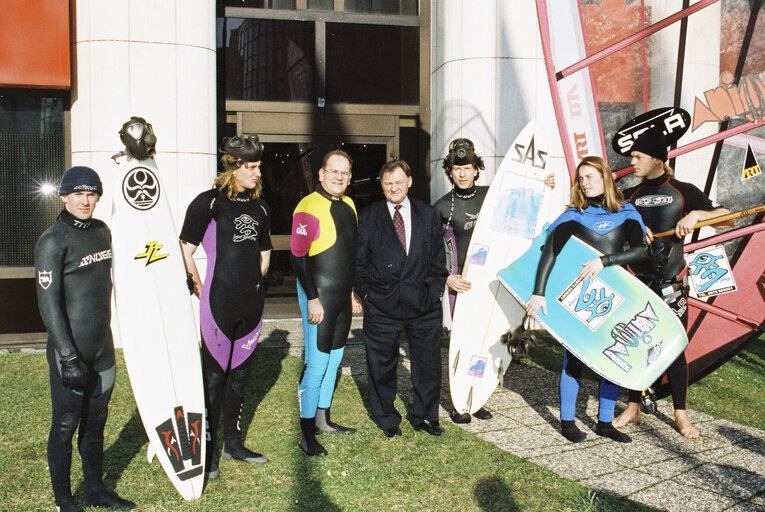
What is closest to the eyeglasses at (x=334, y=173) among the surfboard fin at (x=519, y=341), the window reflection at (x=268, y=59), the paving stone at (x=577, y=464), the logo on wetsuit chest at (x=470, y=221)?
the logo on wetsuit chest at (x=470, y=221)

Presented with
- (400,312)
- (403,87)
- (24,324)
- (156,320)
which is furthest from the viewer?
(403,87)

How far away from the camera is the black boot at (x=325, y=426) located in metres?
4.04

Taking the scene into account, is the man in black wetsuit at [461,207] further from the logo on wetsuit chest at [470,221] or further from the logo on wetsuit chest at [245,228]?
the logo on wetsuit chest at [245,228]

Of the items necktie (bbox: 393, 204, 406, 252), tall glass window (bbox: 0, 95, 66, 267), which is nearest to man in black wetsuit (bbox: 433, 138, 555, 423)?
necktie (bbox: 393, 204, 406, 252)

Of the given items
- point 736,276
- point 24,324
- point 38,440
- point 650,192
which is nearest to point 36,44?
point 24,324

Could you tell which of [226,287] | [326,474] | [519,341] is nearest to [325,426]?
[326,474]

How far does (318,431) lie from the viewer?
4043 mm

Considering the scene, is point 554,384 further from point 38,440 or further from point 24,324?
point 24,324

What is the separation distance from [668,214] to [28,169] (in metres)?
5.92

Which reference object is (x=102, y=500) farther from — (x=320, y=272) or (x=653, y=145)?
(x=653, y=145)

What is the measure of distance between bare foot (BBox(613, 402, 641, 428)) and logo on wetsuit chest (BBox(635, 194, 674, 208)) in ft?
4.27

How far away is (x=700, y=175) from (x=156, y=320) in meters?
4.09

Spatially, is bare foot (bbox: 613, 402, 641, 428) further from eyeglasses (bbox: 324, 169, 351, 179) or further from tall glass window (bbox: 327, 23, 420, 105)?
tall glass window (bbox: 327, 23, 420, 105)

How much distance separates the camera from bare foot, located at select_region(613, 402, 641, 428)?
4.25 metres
